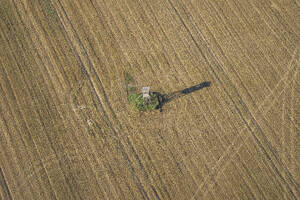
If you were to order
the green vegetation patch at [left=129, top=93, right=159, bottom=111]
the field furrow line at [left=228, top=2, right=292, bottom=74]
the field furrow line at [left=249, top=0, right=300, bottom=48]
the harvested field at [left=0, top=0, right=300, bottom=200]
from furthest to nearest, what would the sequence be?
the field furrow line at [left=249, top=0, right=300, bottom=48] → the field furrow line at [left=228, top=2, right=292, bottom=74] → the green vegetation patch at [left=129, top=93, right=159, bottom=111] → the harvested field at [left=0, top=0, right=300, bottom=200]

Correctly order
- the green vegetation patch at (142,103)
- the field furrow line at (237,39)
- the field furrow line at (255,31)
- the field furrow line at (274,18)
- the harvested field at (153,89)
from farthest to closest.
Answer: the field furrow line at (274,18) < the field furrow line at (255,31) < the field furrow line at (237,39) < the green vegetation patch at (142,103) < the harvested field at (153,89)

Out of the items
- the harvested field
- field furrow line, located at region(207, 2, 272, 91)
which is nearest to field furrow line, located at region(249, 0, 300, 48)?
the harvested field

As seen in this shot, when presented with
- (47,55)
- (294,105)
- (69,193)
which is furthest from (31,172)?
(294,105)

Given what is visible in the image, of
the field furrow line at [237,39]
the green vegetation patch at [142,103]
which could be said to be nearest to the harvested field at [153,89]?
the field furrow line at [237,39]

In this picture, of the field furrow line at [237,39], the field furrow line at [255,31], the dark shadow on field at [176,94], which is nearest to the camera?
the dark shadow on field at [176,94]

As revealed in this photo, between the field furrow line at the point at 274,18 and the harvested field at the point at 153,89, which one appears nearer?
the harvested field at the point at 153,89

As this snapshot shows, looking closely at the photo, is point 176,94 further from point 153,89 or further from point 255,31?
point 255,31

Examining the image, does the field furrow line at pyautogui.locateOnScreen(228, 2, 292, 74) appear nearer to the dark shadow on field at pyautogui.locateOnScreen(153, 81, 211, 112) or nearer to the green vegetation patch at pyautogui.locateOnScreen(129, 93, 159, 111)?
the dark shadow on field at pyautogui.locateOnScreen(153, 81, 211, 112)

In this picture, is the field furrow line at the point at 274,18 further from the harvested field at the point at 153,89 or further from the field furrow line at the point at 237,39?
the field furrow line at the point at 237,39
